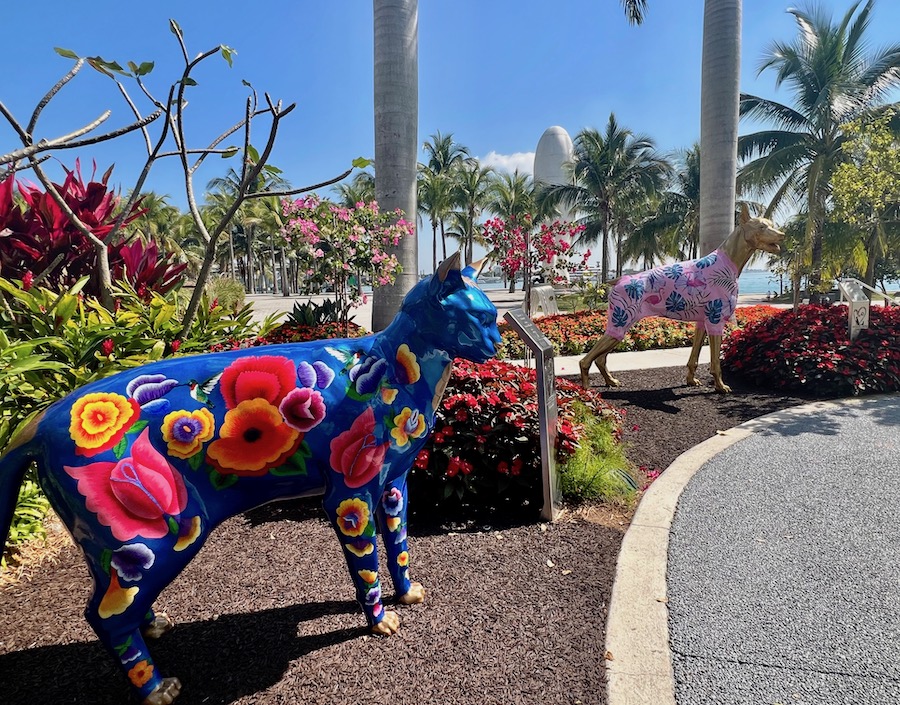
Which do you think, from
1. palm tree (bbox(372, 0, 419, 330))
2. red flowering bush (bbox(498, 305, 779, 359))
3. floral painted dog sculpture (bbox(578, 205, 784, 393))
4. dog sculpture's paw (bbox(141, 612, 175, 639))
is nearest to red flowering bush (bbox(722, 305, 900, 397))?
floral painted dog sculpture (bbox(578, 205, 784, 393))

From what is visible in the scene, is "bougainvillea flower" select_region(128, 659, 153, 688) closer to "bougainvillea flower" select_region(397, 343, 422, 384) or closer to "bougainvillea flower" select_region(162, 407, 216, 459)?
"bougainvillea flower" select_region(162, 407, 216, 459)

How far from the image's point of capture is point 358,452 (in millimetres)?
2033

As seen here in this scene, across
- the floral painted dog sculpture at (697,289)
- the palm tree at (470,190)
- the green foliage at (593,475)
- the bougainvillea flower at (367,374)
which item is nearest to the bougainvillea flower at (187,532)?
the bougainvillea flower at (367,374)

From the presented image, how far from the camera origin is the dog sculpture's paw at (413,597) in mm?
2654

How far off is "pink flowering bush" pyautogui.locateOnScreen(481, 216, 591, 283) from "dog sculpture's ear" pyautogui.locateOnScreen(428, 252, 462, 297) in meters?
13.3

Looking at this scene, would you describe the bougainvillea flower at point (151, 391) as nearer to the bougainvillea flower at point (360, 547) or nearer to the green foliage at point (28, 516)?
the bougainvillea flower at point (360, 547)

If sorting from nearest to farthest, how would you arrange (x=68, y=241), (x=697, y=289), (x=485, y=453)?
1. (x=485, y=453)
2. (x=68, y=241)
3. (x=697, y=289)

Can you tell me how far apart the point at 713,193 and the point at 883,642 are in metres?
9.97

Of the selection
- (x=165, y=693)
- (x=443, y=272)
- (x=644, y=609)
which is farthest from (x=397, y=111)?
(x=165, y=693)

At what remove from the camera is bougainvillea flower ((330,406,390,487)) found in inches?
79.1

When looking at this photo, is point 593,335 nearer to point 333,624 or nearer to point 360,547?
point 333,624

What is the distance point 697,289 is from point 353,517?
6161 mm

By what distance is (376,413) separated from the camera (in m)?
2.06

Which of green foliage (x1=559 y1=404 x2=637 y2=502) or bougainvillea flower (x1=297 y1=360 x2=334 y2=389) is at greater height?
bougainvillea flower (x1=297 y1=360 x2=334 y2=389)
